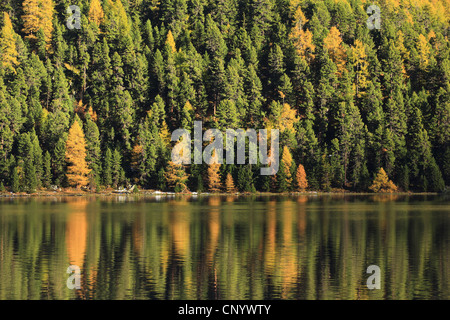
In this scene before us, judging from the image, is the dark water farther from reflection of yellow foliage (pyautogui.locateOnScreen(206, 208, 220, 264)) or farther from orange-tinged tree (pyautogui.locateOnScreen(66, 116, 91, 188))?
orange-tinged tree (pyautogui.locateOnScreen(66, 116, 91, 188))

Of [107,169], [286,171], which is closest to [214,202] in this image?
[286,171]

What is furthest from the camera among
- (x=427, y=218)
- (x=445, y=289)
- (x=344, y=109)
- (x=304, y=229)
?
(x=344, y=109)

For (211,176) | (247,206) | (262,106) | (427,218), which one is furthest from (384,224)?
(262,106)

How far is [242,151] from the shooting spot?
558ft

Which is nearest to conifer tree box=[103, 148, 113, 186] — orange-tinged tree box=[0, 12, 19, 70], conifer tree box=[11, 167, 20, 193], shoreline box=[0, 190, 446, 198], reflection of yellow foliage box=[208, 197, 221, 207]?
shoreline box=[0, 190, 446, 198]

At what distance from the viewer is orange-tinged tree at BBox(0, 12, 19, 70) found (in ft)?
624

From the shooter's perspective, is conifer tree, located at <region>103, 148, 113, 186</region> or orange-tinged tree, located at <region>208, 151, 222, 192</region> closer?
conifer tree, located at <region>103, 148, 113, 186</region>

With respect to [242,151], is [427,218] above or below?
below

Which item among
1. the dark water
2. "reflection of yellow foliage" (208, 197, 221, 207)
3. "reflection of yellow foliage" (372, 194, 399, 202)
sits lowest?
the dark water

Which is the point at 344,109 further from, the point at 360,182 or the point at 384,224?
the point at 384,224

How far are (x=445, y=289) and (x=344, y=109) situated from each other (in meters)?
140

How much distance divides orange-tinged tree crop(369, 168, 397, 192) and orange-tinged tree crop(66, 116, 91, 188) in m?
62.6

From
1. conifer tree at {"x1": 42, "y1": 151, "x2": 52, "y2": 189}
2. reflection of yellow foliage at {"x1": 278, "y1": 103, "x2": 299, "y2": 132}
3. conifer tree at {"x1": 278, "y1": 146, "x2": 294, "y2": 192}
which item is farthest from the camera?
reflection of yellow foliage at {"x1": 278, "y1": 103, "x2": 299, "y2": 132}

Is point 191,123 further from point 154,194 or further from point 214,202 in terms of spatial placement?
point 214,202
